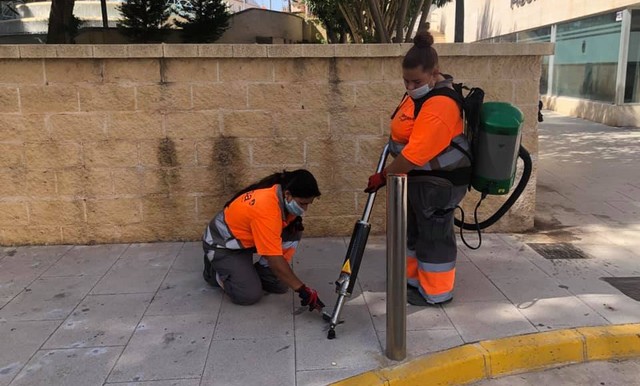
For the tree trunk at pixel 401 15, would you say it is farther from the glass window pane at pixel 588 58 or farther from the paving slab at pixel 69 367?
the glass window pane at pixel 588 58

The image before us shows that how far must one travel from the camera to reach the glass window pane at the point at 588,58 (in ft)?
46.2

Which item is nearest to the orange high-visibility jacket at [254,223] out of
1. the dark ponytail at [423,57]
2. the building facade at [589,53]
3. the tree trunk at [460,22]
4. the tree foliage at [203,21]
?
the dark ponytail at [423,57]

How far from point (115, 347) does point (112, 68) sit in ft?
8.32

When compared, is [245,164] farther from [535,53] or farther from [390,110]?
[535,53]

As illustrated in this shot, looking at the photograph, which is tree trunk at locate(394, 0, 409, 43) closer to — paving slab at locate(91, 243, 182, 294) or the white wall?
paving slab at locate(91, 243, 182, 294)

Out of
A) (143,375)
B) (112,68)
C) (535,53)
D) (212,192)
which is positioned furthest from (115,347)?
(535,53)

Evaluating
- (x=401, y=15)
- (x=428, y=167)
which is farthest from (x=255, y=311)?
(x=401, y=15)

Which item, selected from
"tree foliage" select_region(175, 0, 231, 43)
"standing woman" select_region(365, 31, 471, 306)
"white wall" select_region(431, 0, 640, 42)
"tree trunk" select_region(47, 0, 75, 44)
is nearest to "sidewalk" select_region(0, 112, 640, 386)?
"standing woman" select_region(365, 31, 471, 306)

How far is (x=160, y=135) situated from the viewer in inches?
194

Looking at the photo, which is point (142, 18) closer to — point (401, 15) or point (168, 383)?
Result: point (401, 15)

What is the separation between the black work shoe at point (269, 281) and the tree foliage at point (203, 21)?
487 inches

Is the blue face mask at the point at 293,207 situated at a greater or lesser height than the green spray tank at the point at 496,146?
lesser

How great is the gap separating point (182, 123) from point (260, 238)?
6.30 ft

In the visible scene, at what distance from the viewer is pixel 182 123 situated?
4.92 meters
